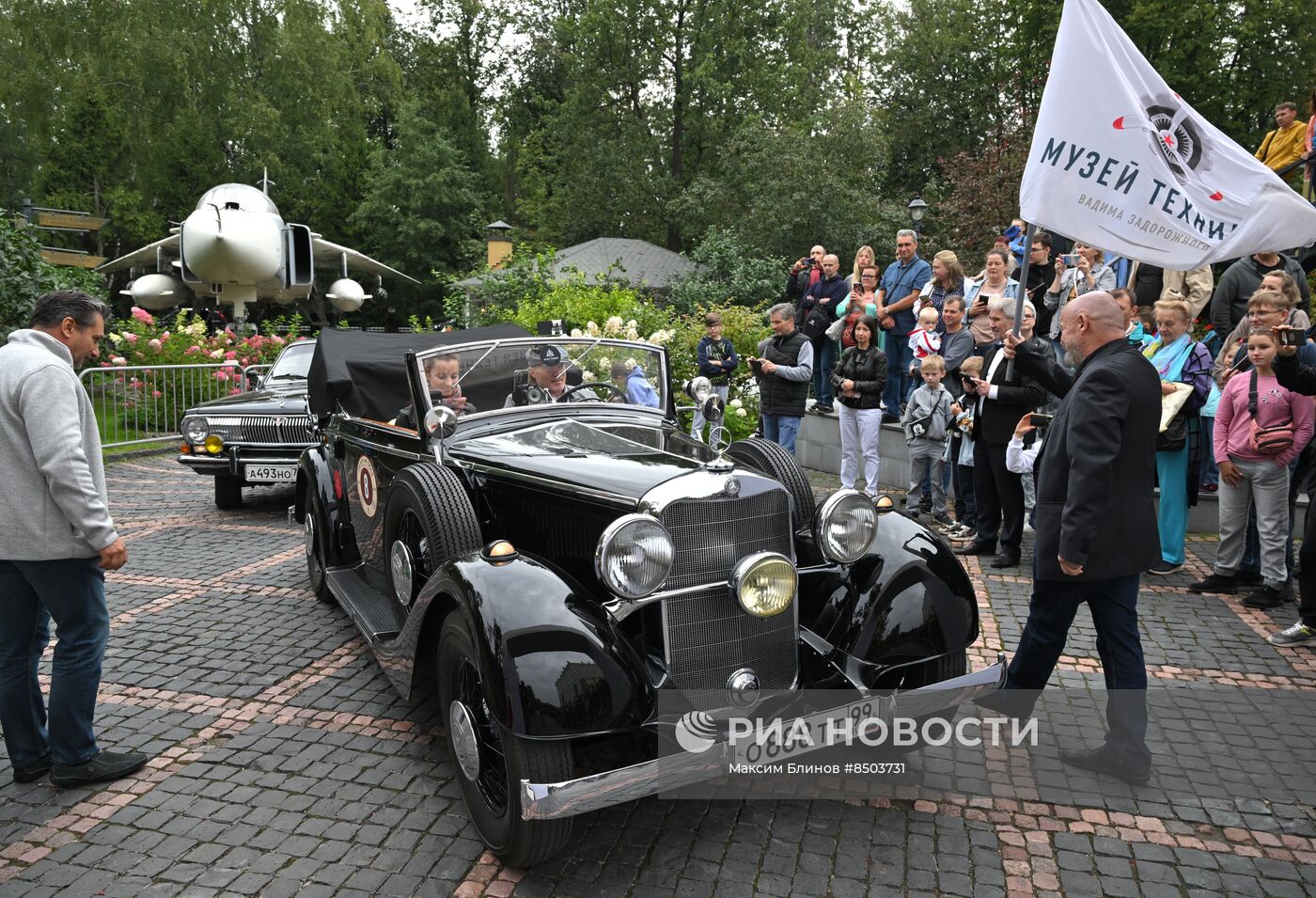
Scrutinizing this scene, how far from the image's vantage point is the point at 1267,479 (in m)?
5.86

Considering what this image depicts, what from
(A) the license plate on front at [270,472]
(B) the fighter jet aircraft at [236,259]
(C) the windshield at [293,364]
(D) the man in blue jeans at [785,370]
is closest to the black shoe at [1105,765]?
(D) the man in blue jeans at [785,370]

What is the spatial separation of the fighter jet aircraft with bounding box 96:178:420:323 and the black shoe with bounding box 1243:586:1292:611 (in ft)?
65.5

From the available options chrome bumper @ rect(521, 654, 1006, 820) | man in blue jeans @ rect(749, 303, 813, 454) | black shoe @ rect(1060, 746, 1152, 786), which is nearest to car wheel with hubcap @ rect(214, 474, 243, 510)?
man in blue jeans @ rect(749, 303, 813, 454)

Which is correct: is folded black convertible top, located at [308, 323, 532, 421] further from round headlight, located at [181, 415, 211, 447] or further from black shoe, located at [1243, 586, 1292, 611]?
black shoe, located at [1243, 586, 1292, 611]

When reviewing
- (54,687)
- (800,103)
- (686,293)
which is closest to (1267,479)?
(54,687)

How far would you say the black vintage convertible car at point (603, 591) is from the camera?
3043mm

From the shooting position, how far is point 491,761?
3354mm

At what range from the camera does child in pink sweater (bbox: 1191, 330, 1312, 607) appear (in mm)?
5777

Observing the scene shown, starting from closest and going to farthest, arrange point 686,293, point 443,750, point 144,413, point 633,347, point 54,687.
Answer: point 54,687 → point 443,750 → point 633,347 → point 144,413 → point 686,293

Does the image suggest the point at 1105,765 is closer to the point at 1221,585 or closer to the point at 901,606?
the point at 901,606

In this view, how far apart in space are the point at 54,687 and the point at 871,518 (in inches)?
135

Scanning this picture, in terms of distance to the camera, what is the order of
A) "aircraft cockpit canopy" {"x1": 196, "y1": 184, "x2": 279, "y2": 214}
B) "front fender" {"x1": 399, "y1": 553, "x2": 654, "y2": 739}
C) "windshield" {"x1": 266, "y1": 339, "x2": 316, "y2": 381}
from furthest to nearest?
"aircraft cockpit canopy" {"x1": 196, "y1": 184, "x2": 279, "y2": 214} < "windshield" {"x1": 266, "y1": 339, "x2": 316, "y2": 381} < "front fender" {"x1": 399, "y1": 553, "x2": 654, "y2": 739}

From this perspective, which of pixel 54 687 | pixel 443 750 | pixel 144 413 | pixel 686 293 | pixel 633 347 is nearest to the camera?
pixel 54 687

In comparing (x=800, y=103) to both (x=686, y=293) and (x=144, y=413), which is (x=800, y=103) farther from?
(x=144, y=413)
